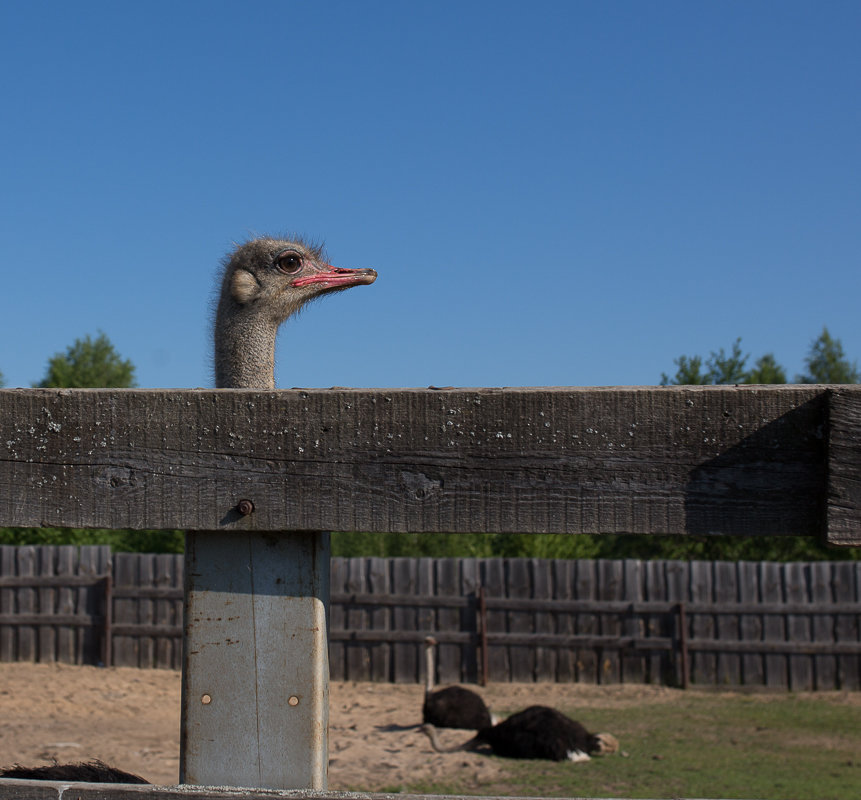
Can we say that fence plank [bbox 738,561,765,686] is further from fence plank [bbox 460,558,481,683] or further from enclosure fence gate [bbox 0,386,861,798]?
enclosure fence gate [bbox 0,386,861,798]

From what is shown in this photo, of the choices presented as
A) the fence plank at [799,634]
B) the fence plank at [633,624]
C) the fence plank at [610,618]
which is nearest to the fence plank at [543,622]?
the fence plank at [610,618]

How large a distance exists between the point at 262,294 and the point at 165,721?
933cm

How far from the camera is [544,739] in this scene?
935 cm

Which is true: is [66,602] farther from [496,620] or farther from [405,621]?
[496,620]

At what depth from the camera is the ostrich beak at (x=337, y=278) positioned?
3.85m

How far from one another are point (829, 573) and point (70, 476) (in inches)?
566

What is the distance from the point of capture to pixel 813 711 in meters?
12.5

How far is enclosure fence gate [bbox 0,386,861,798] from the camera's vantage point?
4.83 feet

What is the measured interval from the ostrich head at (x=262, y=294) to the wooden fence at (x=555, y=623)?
440 inches

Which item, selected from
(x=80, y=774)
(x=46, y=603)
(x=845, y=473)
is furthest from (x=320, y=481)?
(x=46, y=603)

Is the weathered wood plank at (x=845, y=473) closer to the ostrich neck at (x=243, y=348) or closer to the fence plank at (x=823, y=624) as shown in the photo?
the ostrich neck at (x=243, y=348)

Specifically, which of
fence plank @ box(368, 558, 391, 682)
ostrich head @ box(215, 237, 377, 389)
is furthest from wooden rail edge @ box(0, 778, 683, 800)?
fence plank @ box(368, 558, 391, 682)

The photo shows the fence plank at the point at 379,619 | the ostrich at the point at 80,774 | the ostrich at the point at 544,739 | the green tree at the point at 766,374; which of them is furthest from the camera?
the green tree at the point at 766,374

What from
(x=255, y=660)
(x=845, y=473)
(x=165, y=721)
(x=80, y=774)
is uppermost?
(x=845, y=473)
